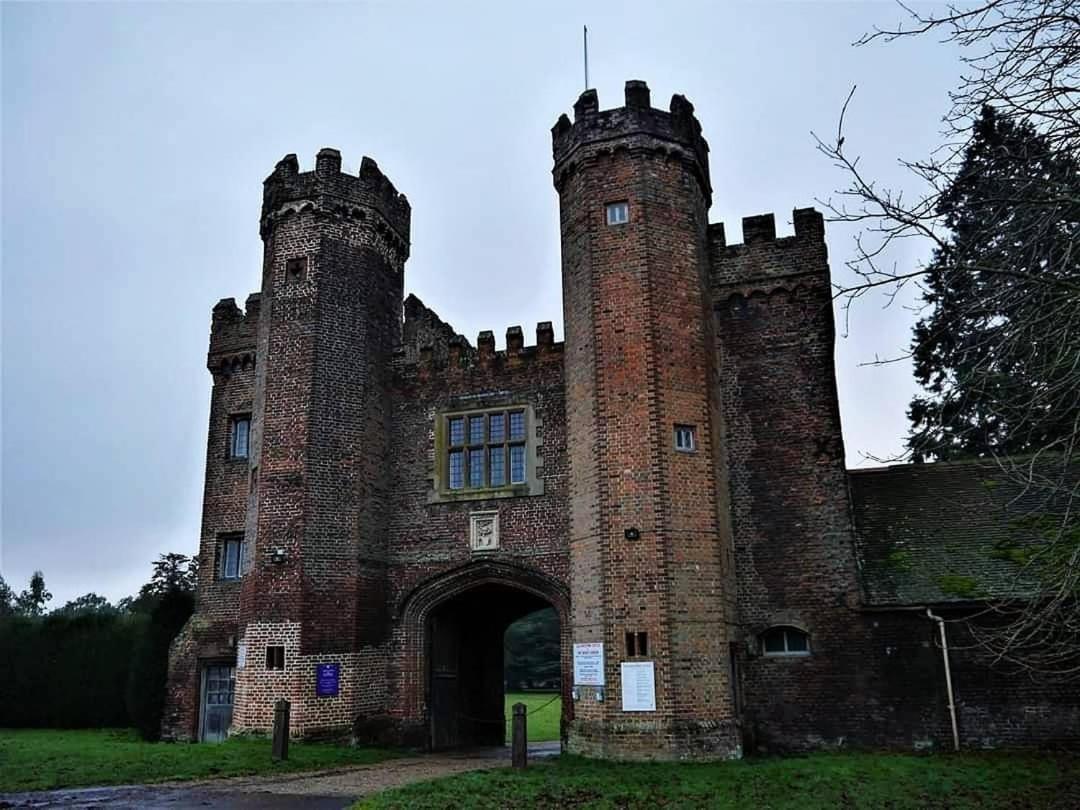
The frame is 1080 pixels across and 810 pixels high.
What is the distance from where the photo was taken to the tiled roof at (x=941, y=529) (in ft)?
54.9

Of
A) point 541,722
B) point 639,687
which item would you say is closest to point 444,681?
point 639,687

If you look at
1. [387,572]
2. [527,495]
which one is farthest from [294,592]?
[527,495]

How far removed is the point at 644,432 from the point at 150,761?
10.0 m

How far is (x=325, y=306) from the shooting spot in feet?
67.2

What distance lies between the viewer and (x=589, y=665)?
656 inches

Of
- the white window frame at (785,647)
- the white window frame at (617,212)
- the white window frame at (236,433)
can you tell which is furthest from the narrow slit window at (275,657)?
the white window frame at (617,212)

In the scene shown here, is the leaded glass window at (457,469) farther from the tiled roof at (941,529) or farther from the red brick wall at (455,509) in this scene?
the tiled roof at (941,529)

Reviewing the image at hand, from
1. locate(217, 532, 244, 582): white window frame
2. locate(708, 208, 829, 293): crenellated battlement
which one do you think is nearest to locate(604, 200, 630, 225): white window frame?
locate(708, 208, 829, 293): crenellated battlement

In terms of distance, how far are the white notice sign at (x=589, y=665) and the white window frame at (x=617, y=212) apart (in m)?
8.35

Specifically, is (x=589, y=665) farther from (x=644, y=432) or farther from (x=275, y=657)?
(x=275, y=657)

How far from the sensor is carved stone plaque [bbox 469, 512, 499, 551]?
19609 millimetres

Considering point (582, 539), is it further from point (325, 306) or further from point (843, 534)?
point (325, 306)

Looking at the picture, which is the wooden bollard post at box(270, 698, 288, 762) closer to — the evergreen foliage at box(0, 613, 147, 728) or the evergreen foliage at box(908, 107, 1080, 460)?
the evergreen foliage at box(908, 107, 1080, 460)

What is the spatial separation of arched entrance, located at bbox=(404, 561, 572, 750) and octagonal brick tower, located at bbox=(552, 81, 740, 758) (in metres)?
1.92
